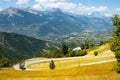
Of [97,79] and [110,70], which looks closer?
[97,79]

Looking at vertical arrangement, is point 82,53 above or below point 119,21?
below

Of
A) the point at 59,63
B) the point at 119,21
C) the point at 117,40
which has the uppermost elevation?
the point at 119,21

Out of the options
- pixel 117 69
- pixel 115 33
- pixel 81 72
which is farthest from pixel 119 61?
pixel 81 72

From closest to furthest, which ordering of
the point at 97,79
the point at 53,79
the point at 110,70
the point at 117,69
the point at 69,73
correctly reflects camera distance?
1. the point at 97,79
2. the point at 53,79
3. the point at 117,69
4. the point at 110,70
5. the point at 69,73

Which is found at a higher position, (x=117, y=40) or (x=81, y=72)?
Result: (x=117, y=40)

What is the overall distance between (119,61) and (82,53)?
109627 millimetres

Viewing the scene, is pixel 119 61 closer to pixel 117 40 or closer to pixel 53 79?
pixel 117 40

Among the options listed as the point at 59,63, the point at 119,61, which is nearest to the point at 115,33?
the point at 119,61

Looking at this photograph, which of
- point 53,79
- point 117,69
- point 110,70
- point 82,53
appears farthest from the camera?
point 82,53

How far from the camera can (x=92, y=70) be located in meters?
63.7

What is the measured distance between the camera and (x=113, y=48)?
190 feet

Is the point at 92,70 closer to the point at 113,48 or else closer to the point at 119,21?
the point at 113,48

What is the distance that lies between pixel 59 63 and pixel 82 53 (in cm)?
3912

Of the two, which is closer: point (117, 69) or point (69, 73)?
point (117, 69)
